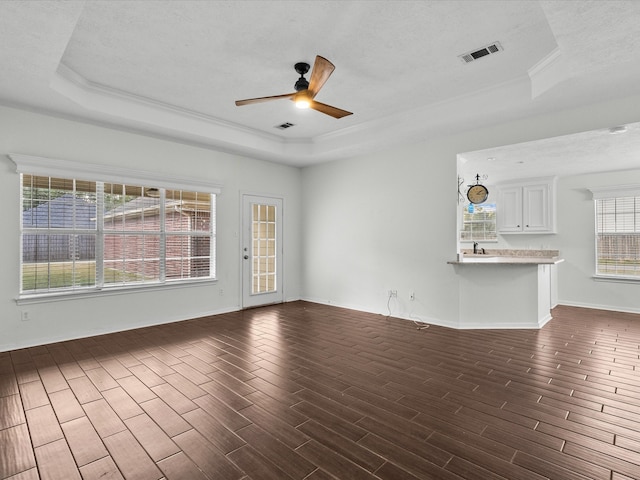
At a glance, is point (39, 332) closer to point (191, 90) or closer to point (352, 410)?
point (191, 90)

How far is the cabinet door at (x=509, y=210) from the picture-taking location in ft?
23.7

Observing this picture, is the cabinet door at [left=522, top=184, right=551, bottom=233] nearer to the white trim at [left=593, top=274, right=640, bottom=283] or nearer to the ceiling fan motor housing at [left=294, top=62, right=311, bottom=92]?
the white trim at [left=593, top=274, right=640, bottom=283]

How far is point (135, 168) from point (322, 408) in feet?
13.5

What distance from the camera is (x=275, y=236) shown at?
6.61 metres

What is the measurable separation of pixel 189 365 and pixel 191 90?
122 inches

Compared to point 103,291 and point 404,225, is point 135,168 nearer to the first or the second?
point 103,291

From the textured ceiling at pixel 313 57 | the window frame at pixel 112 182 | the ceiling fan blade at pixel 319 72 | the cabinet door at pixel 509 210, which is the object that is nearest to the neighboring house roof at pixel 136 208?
the window frame at pixel 112 182

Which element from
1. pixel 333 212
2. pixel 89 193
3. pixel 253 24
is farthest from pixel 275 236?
pixel 253 24

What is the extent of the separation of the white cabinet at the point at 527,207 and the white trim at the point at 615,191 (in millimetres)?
675

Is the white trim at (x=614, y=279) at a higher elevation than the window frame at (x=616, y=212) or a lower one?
lower

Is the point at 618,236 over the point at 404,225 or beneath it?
beneath

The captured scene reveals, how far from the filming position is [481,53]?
3238 mm

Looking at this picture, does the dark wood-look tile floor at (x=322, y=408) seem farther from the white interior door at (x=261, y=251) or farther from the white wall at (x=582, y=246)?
the white wall at (x=582, y=246)

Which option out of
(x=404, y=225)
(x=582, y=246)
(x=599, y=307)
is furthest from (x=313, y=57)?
(x=599, y=307)
